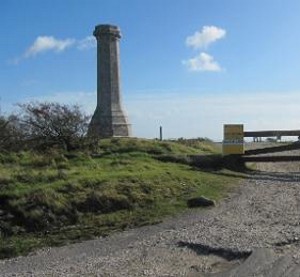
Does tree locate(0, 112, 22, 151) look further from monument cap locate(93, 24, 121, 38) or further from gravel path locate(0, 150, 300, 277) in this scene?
gravel path locate(0, 150, 300, 277)

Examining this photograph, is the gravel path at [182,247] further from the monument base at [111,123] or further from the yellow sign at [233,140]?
the monument base at [111,123]

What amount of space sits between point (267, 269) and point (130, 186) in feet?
22.5

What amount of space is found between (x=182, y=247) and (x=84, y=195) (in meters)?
4.26

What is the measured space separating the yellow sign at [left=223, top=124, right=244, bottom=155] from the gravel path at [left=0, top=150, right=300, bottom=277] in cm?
925

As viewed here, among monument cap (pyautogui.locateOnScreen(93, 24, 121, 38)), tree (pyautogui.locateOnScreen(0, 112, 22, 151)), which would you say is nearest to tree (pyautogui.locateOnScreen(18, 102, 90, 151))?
tree (pyautogui.locateOnScreen(0, 112, 22, 151))

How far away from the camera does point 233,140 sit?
24.9 meters

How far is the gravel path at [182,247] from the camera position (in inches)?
408

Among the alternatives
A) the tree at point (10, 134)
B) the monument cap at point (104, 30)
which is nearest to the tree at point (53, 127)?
the tree at point (10, 134)

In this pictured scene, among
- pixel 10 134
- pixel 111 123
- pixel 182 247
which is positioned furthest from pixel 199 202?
pixel 111 123

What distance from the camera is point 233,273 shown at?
982 centimetres

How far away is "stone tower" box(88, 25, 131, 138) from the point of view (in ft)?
112

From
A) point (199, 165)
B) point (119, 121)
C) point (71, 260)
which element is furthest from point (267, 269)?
point (119, 121)

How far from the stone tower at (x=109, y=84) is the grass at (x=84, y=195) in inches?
474

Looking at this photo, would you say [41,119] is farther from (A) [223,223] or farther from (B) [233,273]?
(B) [233,273]
